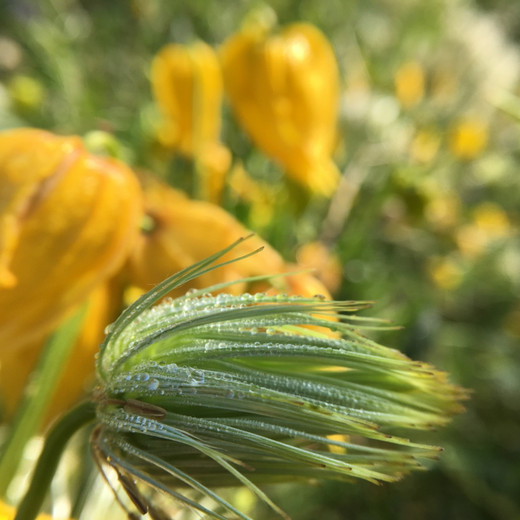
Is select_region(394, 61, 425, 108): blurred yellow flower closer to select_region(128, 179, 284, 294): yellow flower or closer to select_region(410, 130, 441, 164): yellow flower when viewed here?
select_region(410, 130, 441, 164): yellow flower

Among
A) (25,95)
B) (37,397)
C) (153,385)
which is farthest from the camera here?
(25,95)

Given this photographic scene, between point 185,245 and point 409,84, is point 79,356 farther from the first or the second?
point 409,84

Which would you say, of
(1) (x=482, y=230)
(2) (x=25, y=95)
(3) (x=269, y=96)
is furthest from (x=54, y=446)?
(1) (x=482, y=230)

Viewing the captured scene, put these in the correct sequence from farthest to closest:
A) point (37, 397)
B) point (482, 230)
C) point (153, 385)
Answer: point (482, 230), point (37, 397), point (153, 385)

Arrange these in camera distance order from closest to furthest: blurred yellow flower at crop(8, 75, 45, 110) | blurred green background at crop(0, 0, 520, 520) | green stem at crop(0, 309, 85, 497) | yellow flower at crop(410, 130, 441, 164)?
green stem at crop(0, 309, 85, 497) < blurred green background at crop(0, 0, 520, 520) < blurred yellow flower at crop(8, 75, 45, 110) < yellow flower at crop(410, 130, 441, 164)

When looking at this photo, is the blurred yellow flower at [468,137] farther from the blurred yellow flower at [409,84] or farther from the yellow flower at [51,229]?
the yellow flower at [51,229]

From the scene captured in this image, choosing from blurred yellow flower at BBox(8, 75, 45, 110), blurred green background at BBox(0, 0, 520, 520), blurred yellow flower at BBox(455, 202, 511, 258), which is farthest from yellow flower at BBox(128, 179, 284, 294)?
blurred yellow flower at BBox(455, 202, 511, 258)

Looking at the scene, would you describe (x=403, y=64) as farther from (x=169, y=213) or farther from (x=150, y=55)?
(x=169, y=213)
